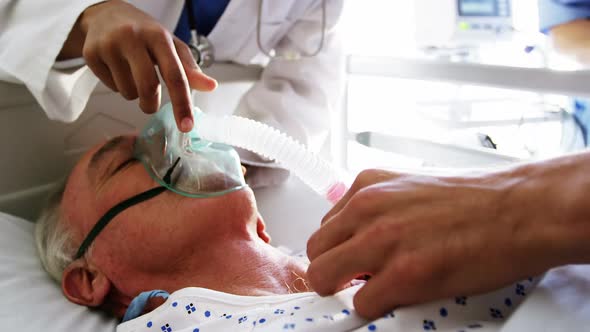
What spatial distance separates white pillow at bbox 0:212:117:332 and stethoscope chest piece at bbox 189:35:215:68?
63 centimetres

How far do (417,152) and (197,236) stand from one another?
29.2 inches

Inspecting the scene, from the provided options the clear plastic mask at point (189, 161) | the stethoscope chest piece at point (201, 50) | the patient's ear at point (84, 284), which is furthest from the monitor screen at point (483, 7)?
the patient's ear at point (84, 284)

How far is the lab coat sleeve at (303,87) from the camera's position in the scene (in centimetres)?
165

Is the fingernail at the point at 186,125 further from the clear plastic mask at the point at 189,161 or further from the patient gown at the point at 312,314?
the patient gown at the point at 312,314

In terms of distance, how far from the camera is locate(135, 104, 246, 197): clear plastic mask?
1.12 meters

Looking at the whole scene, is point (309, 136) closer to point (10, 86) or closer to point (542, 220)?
point (10, 86)

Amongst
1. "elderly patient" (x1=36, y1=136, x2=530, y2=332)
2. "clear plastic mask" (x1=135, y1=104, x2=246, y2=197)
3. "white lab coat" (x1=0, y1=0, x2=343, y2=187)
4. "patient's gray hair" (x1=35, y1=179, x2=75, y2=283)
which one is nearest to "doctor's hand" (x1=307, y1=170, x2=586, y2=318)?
"elderly patient" (x1=36, y1=136, x2=530, y2=332)

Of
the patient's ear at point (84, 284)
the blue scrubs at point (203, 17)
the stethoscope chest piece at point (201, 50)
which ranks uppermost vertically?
the blue scrubs at point (203, 17)

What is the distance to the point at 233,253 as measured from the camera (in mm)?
1102

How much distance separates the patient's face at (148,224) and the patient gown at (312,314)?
18 cm

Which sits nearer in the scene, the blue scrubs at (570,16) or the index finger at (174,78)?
the index finger at (174,78)

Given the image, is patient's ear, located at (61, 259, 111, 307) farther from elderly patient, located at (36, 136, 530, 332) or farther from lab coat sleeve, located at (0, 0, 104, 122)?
lab coat sleeve, located at (0, 0, 104, 122)

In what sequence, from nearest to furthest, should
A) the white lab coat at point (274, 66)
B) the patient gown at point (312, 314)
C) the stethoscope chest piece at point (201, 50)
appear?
the patient gown at point (312, 314)
the white lab coat at point (274, 66)
the stethoscope chest piece at point (201, 50)

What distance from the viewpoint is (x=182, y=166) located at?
3.68 feet
